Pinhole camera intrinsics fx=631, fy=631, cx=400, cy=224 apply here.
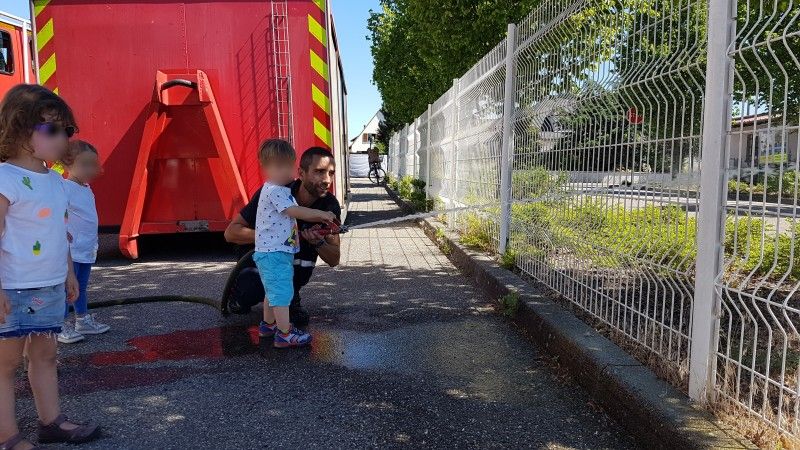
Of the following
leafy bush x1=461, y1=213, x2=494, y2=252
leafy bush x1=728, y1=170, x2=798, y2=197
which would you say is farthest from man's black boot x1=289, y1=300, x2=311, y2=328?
leafy bush x1=728, y1=170, x2=798, y2=197

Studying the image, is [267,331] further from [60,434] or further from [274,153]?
[60,434]

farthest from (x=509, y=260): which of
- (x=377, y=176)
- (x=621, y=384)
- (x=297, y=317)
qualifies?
(x=377, y=176)

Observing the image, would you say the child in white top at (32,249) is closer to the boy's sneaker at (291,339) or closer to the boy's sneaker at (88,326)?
the boy's sneaker at (291,339)

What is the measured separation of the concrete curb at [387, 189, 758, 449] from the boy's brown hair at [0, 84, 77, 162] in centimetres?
274

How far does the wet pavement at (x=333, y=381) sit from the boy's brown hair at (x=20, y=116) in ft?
4.25

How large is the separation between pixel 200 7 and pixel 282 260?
3.90 metres

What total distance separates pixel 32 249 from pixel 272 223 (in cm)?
153

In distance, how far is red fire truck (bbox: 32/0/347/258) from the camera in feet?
21.5

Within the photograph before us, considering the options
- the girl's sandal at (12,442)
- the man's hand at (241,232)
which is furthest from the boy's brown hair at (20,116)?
the man's hand at (241,232)

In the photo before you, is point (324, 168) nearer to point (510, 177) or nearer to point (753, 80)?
point (510, 177)

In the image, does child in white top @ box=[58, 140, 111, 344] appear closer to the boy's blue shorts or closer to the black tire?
the boy's blue shorts

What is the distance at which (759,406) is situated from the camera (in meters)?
2.57

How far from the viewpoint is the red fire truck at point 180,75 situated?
259 inches

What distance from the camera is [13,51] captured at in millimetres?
10812
